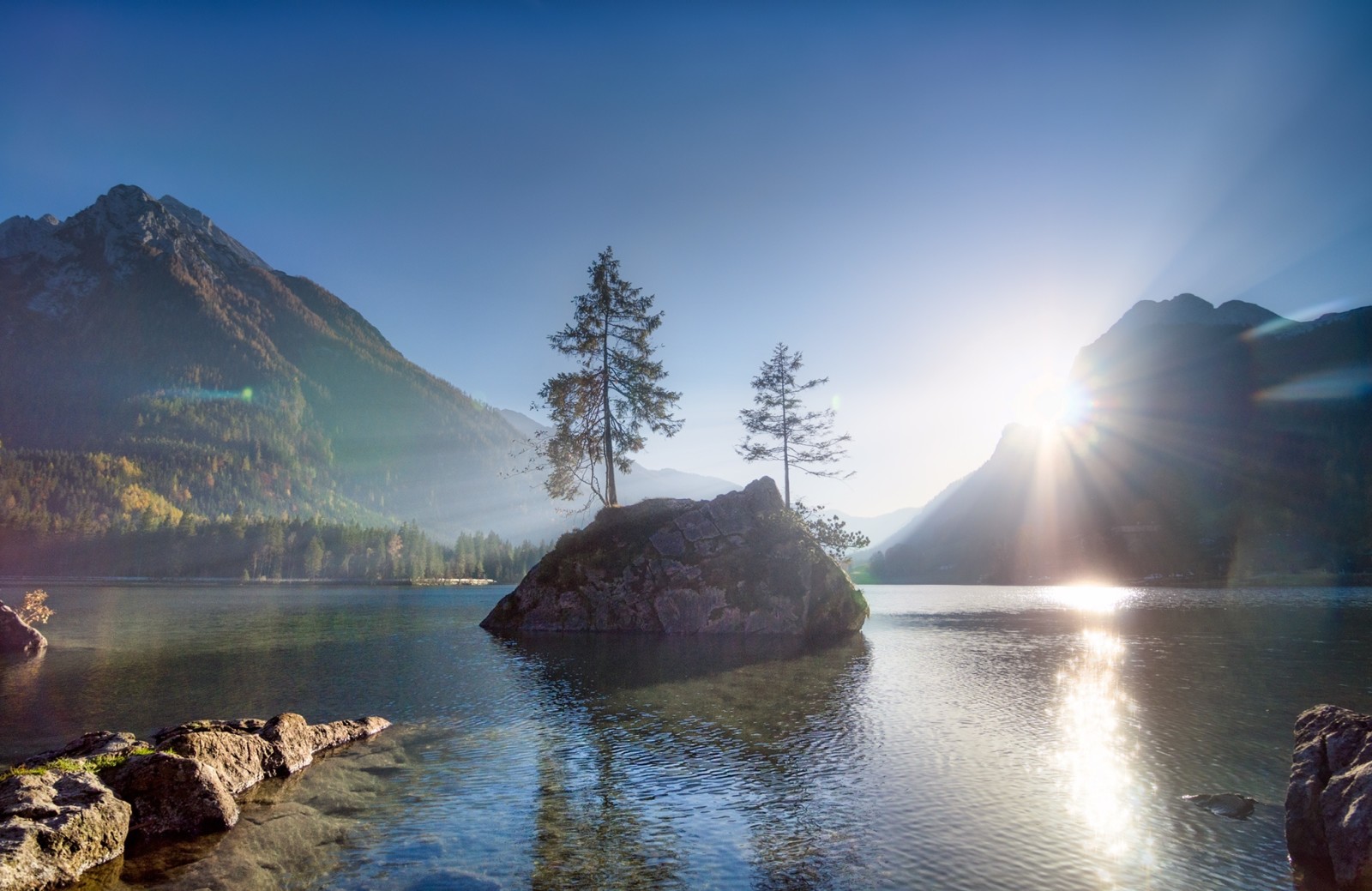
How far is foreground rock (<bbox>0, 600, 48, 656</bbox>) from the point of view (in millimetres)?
42750

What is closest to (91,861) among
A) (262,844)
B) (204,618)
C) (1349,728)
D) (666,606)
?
(262,844)

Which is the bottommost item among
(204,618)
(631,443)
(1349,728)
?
(204,618)

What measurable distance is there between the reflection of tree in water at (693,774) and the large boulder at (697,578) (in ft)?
56.9

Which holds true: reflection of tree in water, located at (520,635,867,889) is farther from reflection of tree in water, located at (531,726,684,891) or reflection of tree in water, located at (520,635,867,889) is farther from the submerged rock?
the submerged rock

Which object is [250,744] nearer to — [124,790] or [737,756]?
[124,790]

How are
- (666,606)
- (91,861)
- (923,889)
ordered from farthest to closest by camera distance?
1. (666,606)
2. (91,861)
3. (923,889)

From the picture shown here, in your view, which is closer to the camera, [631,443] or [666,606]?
[666,606]

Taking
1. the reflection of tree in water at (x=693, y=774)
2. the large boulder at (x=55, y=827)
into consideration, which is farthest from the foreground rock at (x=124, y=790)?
the reflection of tree in water at (x=693, y=774)

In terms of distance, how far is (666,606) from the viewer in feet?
180

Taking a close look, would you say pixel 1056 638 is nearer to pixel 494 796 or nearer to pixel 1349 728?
pixel 1349 728

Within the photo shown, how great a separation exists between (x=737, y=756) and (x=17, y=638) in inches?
2076

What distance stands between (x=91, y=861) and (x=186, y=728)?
6428 millimetres

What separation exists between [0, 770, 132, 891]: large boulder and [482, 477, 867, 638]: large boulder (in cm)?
4264

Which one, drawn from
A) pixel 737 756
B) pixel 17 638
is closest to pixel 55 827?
pixel 737 756
